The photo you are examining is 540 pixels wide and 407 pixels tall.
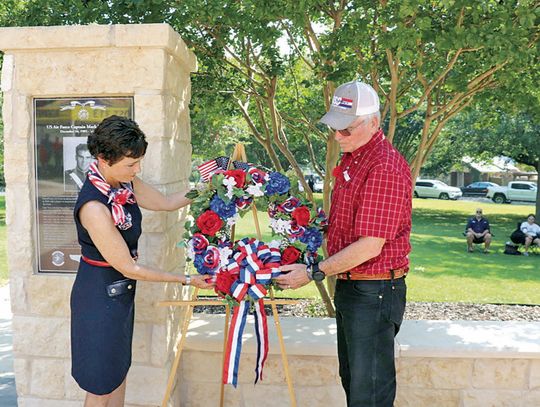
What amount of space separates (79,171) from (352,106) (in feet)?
5.52

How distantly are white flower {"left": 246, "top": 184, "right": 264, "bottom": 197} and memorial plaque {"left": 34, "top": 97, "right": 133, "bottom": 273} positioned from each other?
881 millimetres

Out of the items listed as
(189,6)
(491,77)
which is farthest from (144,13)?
(491,77)

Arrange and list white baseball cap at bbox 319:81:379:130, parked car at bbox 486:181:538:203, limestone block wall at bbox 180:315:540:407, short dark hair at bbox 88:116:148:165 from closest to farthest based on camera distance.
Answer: short dark hair at bbox 88:116:148:165 < white baseball cap at bbox 319:81:379:130 < limestone block wall at bbox 180:315:540:407 < parked car at bbox 486:181:538:203

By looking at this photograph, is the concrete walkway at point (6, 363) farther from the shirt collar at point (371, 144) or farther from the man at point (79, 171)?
the shirt collar at point (371, 144)

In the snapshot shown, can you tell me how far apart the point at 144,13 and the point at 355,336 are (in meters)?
3.04

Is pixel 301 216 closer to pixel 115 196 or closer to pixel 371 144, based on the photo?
pixel 371 144

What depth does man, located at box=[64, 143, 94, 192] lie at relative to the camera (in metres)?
3.34

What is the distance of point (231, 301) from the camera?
2922 millimetres

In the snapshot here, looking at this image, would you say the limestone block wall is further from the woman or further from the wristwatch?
the woman

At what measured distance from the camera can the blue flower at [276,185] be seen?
306cm

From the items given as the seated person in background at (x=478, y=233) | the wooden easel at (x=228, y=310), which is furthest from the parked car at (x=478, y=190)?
the wooden easel at (x=228, y=310)

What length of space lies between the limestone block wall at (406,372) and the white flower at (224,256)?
992 millimetres

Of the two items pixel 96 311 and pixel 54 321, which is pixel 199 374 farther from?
pixel 96 311

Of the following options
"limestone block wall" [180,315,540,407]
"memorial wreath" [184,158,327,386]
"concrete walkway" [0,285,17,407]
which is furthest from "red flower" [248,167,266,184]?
"concrete walkway" [0,285,17,407]
